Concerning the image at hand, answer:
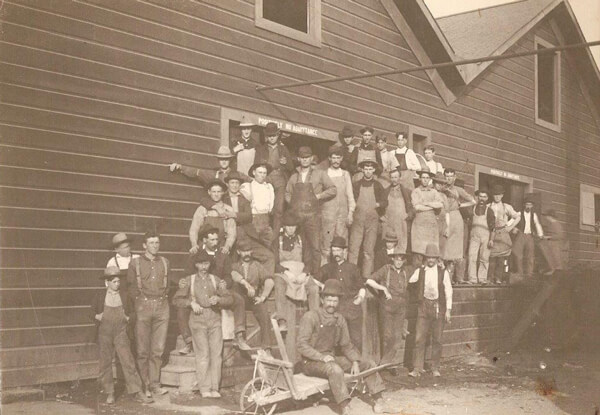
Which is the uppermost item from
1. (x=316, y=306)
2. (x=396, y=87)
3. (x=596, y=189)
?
(x=396, y=87)

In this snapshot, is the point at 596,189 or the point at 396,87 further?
the point at 596,189

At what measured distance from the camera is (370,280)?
1010cm

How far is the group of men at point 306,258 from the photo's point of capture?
26.9 feet

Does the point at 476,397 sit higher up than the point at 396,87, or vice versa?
the point at 396,87

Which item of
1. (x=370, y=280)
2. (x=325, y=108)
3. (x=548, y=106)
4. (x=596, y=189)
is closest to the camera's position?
(x=370, y=280)

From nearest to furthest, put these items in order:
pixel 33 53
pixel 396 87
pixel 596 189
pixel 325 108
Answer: pixel 33 53 → pixel 325 108 → pixel 396 87 → pixel 596 189

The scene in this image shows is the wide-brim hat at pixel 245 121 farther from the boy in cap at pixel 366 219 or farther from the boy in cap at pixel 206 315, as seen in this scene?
the boy in cap at pixel 206 315

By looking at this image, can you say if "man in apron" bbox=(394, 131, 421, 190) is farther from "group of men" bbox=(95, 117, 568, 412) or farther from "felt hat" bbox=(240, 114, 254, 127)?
"felt hat" bbox=(240, 114, 254, 127)

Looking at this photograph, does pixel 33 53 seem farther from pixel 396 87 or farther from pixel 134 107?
pixel 396 87

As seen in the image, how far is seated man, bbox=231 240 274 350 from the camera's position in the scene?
8828 millimetres

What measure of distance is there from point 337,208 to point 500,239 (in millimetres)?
5085

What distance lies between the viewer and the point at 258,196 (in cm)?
960

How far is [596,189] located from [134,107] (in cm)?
1637

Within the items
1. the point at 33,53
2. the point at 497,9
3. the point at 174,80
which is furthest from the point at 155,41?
the point at 497,9
